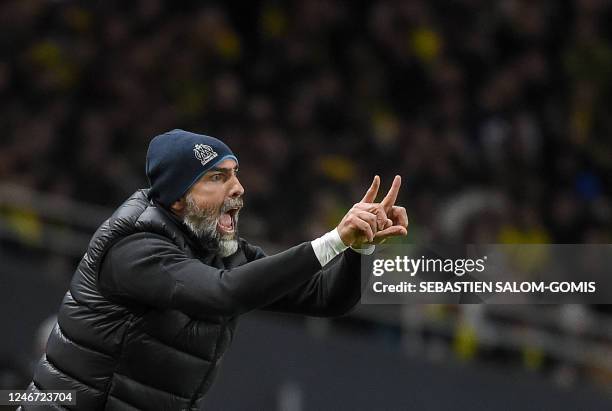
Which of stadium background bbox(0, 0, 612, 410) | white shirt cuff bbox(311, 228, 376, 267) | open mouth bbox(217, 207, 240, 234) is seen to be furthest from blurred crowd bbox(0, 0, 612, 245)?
white shirt cuff bbox(311, 228, 376, 267)

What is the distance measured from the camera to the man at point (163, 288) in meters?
4.34

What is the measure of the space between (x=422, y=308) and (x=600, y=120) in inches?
133

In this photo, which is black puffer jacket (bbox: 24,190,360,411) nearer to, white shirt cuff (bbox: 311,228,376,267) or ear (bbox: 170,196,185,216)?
ear (bbox: 170,196,185,216)

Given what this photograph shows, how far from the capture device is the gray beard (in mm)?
4598

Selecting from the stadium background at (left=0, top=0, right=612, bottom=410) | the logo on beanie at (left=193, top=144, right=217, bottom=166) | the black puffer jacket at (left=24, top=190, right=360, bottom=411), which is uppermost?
the stadium background at (left=0, top=0, right=612, bottom=410)

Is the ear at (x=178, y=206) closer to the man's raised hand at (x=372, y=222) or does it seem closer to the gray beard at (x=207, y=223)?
the gray beard at (x=207, y=223)

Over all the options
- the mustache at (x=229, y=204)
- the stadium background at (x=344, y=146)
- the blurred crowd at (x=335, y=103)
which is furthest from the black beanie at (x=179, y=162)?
the blurred crowd at (x=335, y=103)

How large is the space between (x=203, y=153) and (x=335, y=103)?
7.98 m

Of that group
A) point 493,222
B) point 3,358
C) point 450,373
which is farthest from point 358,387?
point 3,358

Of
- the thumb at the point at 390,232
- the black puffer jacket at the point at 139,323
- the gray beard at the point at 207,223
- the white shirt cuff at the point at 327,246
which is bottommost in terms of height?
the black puffer jacket at the point at 139,323

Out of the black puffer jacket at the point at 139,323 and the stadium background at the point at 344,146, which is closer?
the black puffer jacket at the point at 139,323

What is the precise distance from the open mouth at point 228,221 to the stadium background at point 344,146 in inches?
192

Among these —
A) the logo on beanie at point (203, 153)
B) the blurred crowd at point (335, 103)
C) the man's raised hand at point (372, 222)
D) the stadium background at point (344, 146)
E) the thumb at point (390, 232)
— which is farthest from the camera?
the blurred crowd at point (335, 103)

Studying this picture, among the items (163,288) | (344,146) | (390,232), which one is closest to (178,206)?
(163,288)
